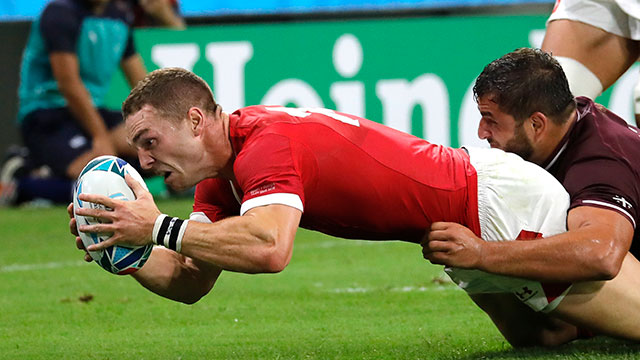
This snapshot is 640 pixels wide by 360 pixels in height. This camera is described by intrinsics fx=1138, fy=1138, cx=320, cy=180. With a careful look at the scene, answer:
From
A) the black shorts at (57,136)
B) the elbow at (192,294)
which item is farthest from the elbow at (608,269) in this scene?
the black shorts at (57,136)

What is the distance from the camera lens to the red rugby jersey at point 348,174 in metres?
3.91

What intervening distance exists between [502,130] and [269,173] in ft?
3.70

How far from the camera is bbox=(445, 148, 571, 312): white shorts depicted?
4.23 metres

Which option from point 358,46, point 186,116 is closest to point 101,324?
point 186,116

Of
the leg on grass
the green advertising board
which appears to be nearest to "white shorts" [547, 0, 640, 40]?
the leg on grass

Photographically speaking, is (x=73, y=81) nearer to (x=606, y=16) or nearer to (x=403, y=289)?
(x=403, y=289)

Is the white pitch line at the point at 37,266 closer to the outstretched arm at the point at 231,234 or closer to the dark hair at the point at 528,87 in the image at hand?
the outstretched arm at the point at 231,234

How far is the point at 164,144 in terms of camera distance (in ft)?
13.3

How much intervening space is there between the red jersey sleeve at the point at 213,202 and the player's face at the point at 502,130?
1.04 m

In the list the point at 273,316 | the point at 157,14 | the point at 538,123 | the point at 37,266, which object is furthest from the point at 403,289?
the point at 157,14

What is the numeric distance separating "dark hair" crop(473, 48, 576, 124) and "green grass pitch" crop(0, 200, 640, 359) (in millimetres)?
943

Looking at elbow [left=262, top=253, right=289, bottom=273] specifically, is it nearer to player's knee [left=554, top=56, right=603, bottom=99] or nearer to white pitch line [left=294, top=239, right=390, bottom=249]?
player's knee [left=554, top=56, right=603, bottom=99]

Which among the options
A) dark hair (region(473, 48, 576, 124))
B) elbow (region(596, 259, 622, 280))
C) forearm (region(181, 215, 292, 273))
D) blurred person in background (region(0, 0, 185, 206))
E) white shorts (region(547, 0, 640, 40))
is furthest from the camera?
blurred person in background (region(0, 0, 185, 206))

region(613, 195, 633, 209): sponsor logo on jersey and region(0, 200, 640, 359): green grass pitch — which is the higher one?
region(613, 195, 633, 209): sponsor logo on jersey
